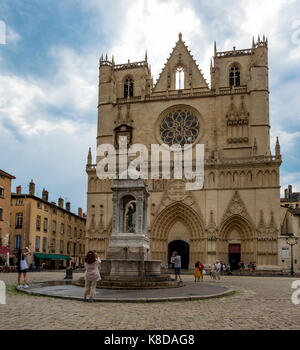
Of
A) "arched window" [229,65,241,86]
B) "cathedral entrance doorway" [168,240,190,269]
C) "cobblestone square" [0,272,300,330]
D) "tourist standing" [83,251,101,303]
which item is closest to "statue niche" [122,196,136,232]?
"tourist standing" [83,251,101,303]

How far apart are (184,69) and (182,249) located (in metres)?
21.2

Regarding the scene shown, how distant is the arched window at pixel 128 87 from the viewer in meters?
48.2

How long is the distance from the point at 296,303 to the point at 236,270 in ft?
90.4

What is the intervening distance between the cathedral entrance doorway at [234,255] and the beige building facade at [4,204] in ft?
78.5

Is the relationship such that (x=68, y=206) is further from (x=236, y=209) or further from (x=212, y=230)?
(x=236, y=209)

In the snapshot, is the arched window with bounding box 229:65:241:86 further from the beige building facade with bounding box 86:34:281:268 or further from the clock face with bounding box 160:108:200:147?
the clock face with bounding box 160:108:200:147

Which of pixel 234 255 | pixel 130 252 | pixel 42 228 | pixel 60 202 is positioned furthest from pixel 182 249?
pixel 60 202

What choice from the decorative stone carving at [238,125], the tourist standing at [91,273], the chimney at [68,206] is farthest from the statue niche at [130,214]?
the chimney at [68,206]

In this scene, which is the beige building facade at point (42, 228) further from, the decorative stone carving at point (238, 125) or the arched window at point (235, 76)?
the arched window at point (235, 76)

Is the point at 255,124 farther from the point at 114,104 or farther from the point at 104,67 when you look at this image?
the point at 104,67

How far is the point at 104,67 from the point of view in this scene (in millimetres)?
48594
